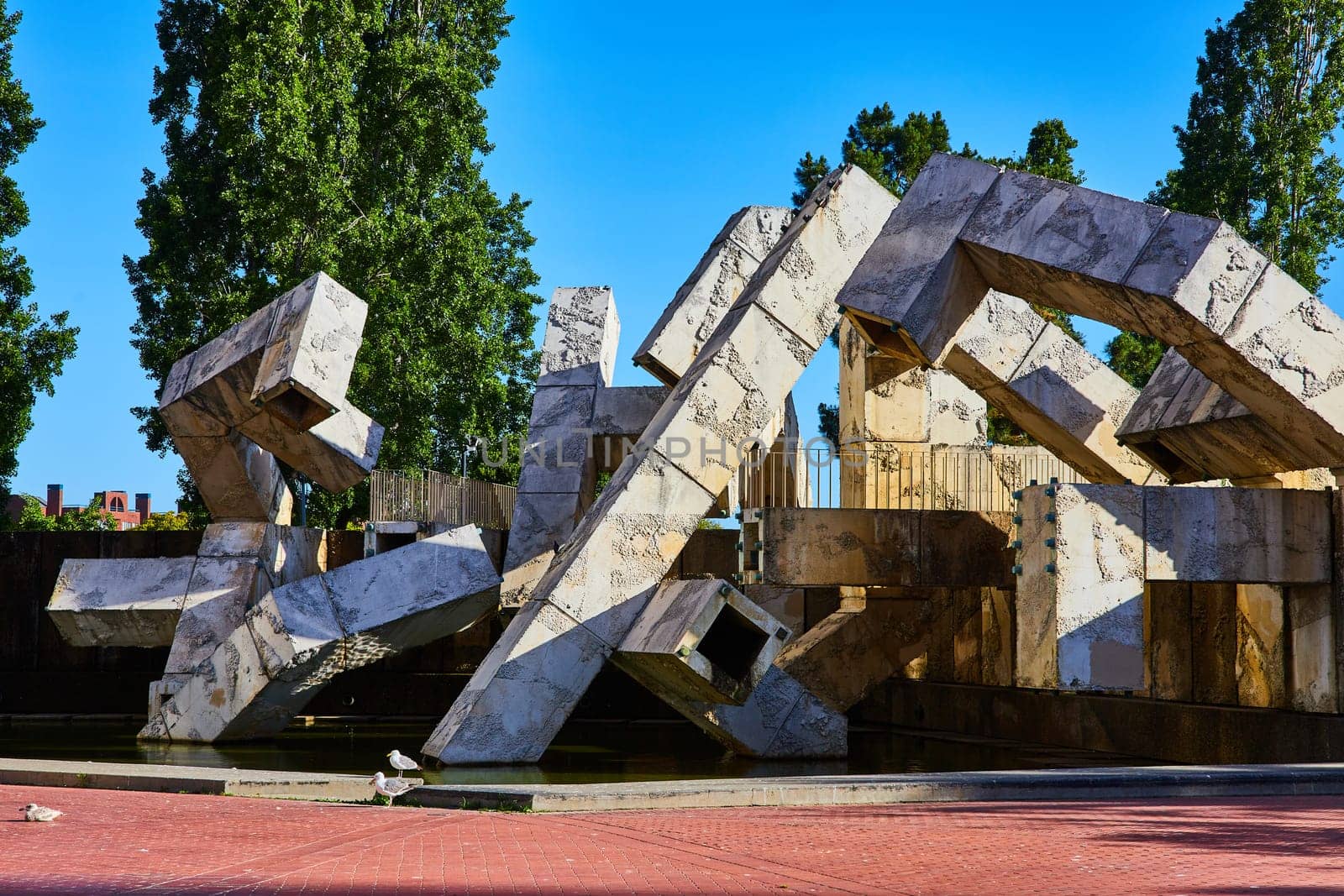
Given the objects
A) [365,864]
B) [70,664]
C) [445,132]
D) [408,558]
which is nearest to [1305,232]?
[445,132]

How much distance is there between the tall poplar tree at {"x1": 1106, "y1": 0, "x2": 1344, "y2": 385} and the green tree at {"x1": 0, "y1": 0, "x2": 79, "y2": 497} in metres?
23.4

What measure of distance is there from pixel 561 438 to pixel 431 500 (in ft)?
7.66

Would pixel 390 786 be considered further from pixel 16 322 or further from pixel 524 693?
pixel 16 322

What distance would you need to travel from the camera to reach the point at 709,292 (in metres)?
18.4

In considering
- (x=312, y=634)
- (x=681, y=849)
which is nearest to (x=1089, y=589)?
(x=681, y=849)

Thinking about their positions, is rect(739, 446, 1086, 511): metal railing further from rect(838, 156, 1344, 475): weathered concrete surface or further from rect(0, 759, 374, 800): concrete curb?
rect(0, 759, 374, 800): concrete curb

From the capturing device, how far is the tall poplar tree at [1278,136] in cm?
3097

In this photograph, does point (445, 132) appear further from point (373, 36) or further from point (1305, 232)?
point (1305, 232)

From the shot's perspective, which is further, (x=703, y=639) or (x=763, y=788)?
(x=703, y=639)

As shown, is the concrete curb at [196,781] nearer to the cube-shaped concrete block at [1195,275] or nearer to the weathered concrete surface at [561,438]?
the cube-shaped concrete block at [1195,275]

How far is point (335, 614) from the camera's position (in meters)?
14.3

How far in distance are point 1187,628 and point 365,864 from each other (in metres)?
11.0

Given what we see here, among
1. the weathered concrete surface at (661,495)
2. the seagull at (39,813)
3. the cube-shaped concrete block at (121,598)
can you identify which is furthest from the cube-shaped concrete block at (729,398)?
the seagull at (39,813)

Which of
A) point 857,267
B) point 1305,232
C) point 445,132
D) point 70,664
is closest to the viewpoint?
point 857,267
